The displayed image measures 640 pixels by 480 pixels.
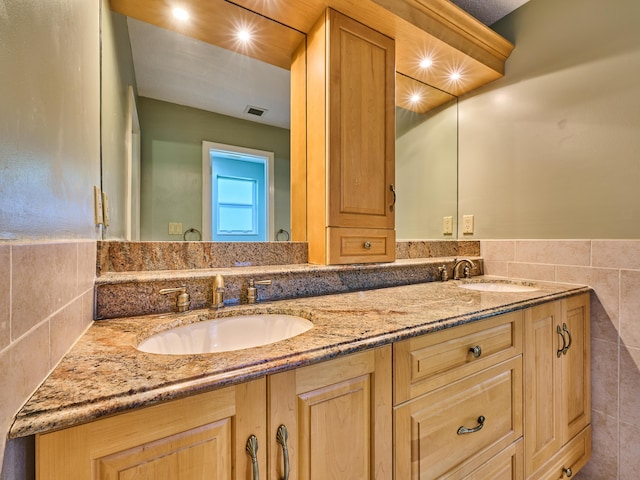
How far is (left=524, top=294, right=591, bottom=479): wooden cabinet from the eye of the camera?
1013 mm

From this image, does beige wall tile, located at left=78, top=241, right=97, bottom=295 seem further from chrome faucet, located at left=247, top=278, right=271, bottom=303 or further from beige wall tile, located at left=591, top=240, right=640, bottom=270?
beige wall tile, located at left=591, top=240, right=640, bottom=270

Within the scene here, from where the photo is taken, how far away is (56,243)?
48 cm

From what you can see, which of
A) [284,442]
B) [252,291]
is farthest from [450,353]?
[252,291]

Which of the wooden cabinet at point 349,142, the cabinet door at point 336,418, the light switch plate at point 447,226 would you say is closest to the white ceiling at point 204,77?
the wooden cabinet at point 349,142

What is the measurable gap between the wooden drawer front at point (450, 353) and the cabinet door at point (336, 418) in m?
0.05

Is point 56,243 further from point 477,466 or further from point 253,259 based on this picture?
point 477,466

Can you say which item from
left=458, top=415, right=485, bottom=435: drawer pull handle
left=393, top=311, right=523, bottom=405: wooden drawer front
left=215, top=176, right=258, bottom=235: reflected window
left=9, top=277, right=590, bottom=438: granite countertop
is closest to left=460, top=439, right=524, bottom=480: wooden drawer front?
left=458, top=415, right=485, bottom=435: drawer pull handle

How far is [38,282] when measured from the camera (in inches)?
16.3

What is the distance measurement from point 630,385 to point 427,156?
141 centimetres

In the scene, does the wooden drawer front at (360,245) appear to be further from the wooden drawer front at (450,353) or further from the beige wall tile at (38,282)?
the beige wall tile at (38,282)

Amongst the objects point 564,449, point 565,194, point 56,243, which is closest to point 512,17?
point 565,194

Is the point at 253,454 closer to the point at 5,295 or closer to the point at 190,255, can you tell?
the point at 5,295

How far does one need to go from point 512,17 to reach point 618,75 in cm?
65

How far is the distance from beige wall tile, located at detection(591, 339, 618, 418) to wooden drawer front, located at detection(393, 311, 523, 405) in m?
0.64
